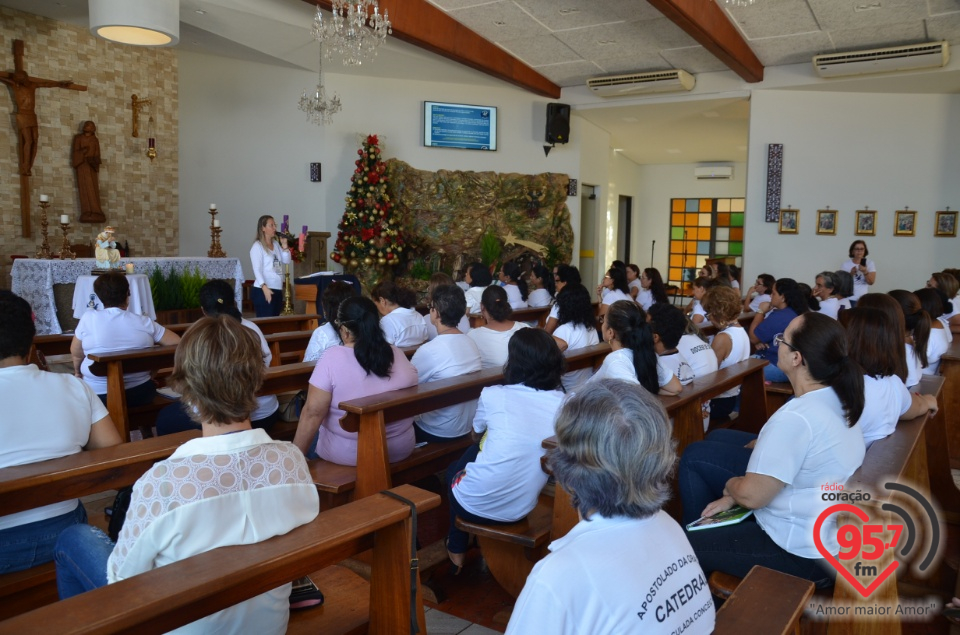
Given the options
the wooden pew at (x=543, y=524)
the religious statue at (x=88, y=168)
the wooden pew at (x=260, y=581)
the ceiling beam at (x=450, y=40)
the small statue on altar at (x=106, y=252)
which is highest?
the ceiling beam at (x=450, y=40)

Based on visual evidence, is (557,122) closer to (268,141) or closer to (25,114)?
(268,141)

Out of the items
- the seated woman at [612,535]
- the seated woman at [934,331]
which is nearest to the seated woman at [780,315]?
the seated woman at [934,331]

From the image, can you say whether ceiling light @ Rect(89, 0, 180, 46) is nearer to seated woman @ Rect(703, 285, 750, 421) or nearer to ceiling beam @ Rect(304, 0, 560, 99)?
ceiling beam @ Rect(304, 0, 560, 99)

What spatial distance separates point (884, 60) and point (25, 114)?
9.37 m

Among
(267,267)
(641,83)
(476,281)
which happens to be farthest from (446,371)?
(641,83)

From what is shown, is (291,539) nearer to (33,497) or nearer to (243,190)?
(33,497)

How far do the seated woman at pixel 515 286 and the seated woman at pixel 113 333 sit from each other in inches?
141

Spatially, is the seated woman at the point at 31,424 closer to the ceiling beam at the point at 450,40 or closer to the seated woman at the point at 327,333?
the seated woman at the point at 327,333

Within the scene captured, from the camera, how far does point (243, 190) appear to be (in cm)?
1032

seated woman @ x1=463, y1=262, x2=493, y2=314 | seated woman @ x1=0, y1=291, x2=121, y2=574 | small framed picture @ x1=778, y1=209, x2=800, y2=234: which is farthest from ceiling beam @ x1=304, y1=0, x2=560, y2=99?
seated woman @ x1=0, y1=291, x2=121, y2=574

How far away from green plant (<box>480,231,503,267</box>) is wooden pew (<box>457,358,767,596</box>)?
7.53 m

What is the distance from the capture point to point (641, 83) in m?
9.94

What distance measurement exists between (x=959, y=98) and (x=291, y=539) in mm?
9917

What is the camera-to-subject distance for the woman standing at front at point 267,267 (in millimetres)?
6488
